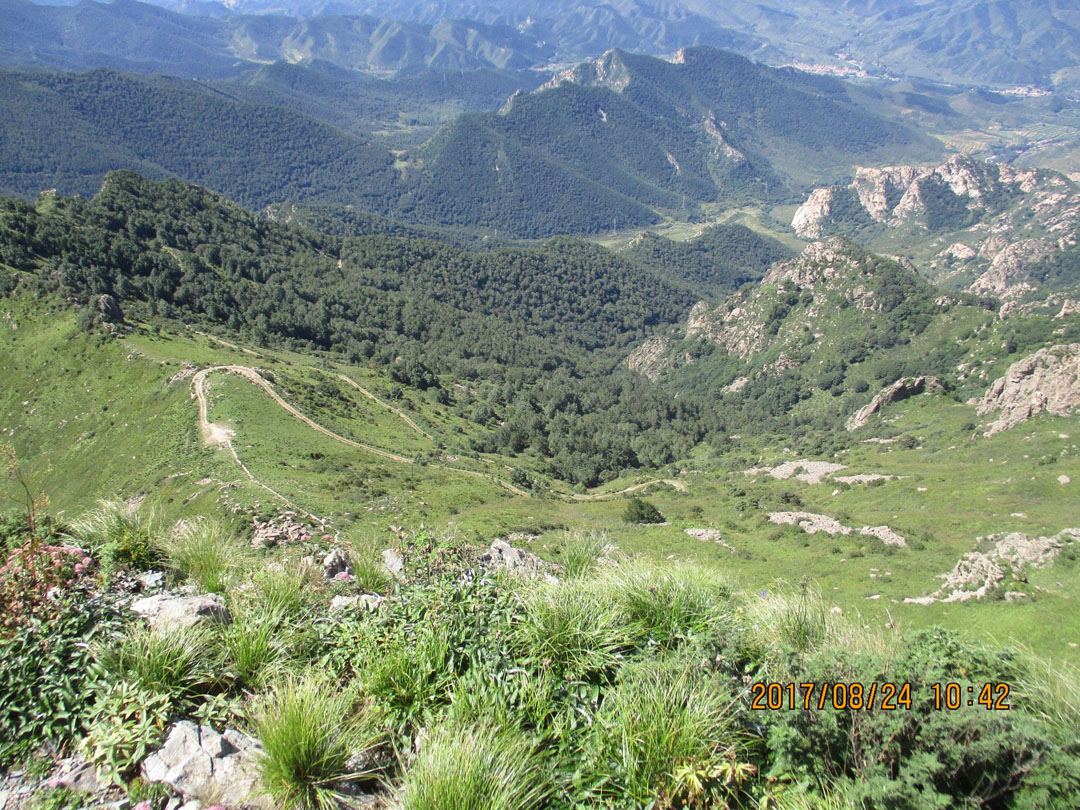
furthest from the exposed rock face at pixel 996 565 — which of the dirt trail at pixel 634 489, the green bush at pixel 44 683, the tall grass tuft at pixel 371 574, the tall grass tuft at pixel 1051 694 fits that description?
the dirt trail at pixel 634 489

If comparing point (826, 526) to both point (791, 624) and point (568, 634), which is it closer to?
point (791, 624)

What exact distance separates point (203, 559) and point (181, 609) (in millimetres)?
2467

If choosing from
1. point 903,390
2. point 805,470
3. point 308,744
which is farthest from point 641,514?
point 903,390

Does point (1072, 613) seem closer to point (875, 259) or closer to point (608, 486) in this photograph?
point (608, 486)

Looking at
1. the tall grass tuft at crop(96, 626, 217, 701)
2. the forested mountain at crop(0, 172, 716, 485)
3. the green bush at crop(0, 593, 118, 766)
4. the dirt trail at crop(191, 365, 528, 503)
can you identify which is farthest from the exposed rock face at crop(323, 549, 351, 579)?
the forested mountain at crop(0, 172, 716, 485)

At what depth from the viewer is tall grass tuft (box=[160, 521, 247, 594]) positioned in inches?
394

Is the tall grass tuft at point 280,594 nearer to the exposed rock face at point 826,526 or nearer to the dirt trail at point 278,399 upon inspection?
the exposed rock face at point 826,526

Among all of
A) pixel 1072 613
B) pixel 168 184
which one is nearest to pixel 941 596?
pixel 1072 613

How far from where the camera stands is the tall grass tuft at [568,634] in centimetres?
757

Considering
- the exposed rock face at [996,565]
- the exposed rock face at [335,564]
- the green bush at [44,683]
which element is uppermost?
the green bush at [44,683]

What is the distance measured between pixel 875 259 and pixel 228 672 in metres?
161

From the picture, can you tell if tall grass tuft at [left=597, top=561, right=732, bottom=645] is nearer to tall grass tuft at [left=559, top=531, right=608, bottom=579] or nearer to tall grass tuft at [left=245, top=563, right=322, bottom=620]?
tall grass tuft at [left=559, top=531, right=608, bottom=579]
